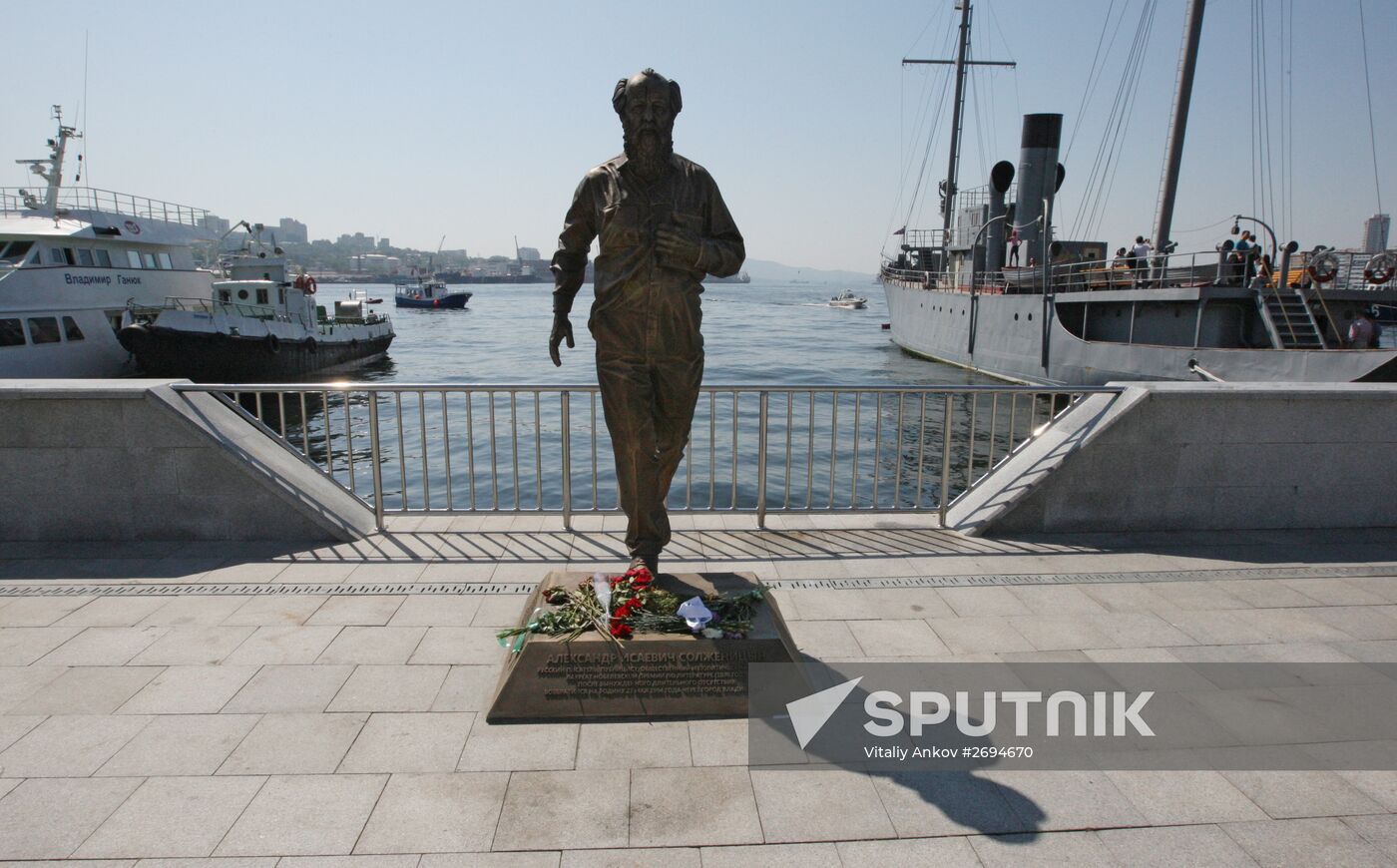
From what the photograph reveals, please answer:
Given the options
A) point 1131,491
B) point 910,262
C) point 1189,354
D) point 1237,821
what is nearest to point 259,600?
point 1237,821

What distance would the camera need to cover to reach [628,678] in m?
3.61

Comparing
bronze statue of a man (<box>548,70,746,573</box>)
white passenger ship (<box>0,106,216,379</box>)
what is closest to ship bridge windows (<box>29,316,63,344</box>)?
white passenger ship (<box>0,106,216,379</box>)

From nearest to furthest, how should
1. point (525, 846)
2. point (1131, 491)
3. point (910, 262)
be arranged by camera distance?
1. point (525, 846)
2. point (1131, 491)
3. point (910, 262)

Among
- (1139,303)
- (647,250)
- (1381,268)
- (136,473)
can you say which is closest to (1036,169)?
(1139,303)

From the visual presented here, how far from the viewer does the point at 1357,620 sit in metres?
4.68

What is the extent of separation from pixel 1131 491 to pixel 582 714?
4616 millimetres

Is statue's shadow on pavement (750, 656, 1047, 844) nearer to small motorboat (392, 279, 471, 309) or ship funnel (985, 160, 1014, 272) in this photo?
ship funnel (985, 160, 1014, 272)

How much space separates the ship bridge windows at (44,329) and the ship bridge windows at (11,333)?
376mm

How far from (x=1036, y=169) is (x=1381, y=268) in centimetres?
1154

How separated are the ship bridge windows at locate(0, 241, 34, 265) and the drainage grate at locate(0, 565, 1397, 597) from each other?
25.9 metres

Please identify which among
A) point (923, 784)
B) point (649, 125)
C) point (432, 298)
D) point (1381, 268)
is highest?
point (1381, 268)

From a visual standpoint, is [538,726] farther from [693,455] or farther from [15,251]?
[15,251]

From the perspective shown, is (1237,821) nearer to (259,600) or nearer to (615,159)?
(615,159)

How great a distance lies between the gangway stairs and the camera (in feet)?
68.2
